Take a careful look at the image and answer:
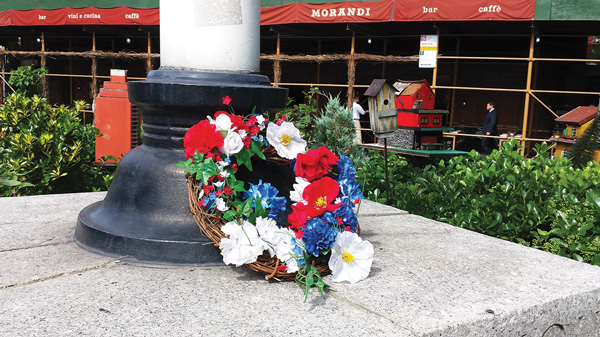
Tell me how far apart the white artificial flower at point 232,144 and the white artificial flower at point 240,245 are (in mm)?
386

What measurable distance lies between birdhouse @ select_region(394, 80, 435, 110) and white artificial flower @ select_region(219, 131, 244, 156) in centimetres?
567

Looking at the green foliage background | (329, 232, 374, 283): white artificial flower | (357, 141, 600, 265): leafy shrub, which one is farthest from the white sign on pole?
(329, 232, 374, 283): white artificial flower

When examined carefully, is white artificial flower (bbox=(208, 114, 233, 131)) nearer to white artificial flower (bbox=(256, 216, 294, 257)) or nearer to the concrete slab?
white artificial flower (bbox=(256, 216, 294, 257))

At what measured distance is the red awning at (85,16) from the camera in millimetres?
15727

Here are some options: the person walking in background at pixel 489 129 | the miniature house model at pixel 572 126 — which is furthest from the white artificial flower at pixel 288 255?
the person walking in background at pixel 489 129

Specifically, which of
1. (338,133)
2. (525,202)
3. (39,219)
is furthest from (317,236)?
(338,133)

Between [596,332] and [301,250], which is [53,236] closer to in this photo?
[301,250]

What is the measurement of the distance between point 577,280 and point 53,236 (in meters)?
2.91

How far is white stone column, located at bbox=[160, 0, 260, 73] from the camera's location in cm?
308

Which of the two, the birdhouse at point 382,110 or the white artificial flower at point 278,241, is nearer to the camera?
the white artificial flower at point 278,241

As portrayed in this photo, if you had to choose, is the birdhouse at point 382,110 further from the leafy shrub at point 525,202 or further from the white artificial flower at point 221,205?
the white artificial flower at point 221,205

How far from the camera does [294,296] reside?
7.77 ft

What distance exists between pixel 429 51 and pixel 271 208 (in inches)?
456

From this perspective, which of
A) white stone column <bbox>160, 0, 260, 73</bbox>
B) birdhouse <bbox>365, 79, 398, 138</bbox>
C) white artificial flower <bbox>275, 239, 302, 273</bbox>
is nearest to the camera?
white artificial flower <bbox>275, 239, 302, 273</bbox>
